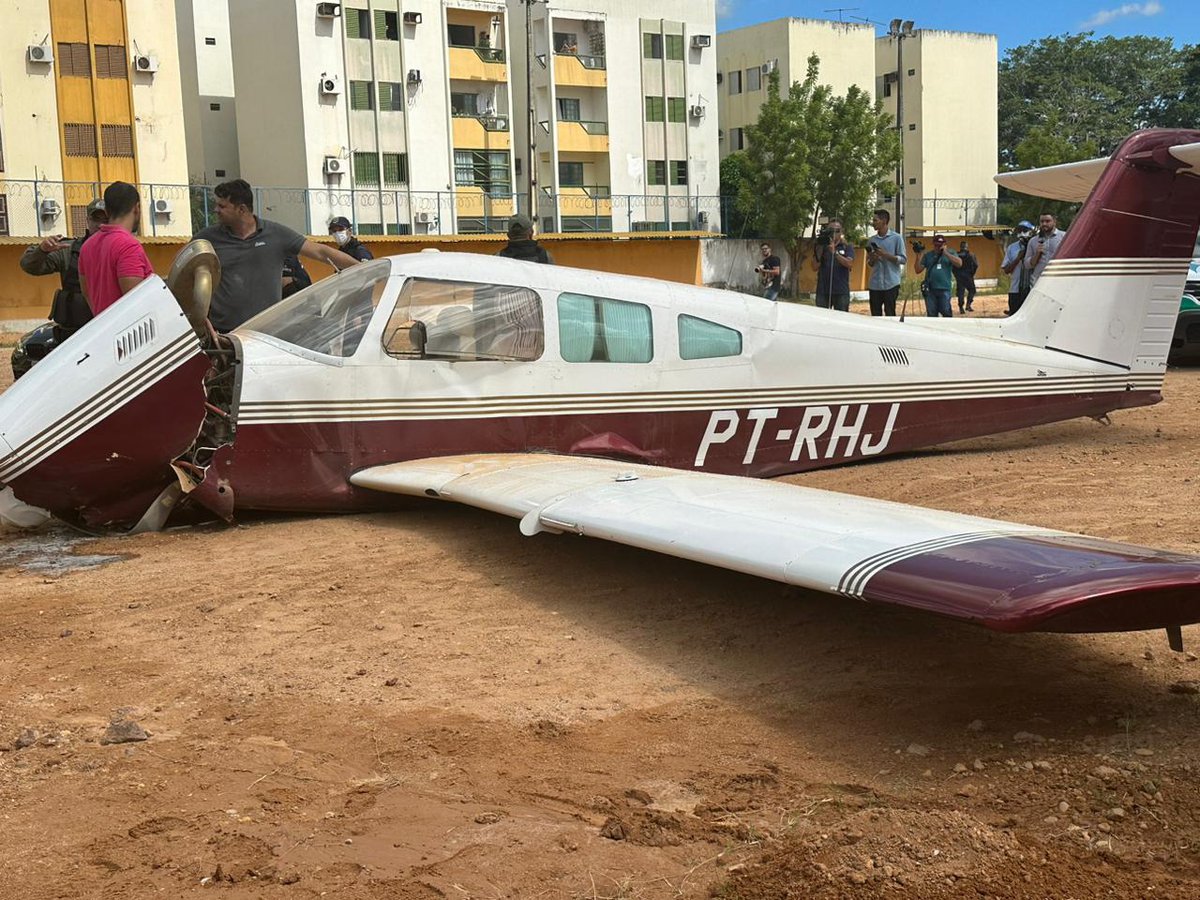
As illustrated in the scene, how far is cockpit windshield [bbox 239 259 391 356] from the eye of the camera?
24.8ft

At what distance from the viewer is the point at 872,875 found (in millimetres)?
3182

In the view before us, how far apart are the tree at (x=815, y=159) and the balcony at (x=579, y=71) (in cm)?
902

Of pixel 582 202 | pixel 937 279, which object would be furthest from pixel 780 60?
pixel 937 279

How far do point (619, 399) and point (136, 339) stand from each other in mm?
3067

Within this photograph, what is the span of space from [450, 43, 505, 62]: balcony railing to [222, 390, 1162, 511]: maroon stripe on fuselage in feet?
158

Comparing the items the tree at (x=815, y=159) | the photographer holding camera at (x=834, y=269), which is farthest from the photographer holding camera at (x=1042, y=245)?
the tree at (x=815, y=159)

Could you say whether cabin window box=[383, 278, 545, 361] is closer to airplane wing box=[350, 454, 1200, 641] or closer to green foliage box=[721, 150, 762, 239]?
airplane wing box=[350, 454, 1200, 641]

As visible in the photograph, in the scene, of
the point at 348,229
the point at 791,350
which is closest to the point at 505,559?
the point at 791,350

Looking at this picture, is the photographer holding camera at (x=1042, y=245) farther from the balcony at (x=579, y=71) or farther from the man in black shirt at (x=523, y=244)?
A: the balcony at (x=579, y=71)

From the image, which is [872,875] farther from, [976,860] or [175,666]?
[175,666]

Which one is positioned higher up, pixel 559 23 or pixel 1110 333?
pixel 559 23

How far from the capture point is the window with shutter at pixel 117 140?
1725 inches

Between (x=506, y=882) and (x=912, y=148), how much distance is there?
77459mm

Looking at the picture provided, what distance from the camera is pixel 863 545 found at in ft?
15.3
